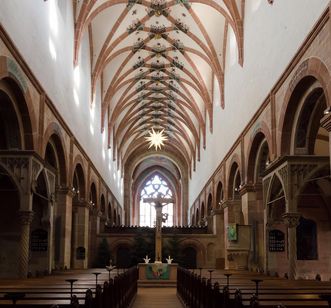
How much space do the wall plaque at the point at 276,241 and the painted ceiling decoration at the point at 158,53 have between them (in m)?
8.80

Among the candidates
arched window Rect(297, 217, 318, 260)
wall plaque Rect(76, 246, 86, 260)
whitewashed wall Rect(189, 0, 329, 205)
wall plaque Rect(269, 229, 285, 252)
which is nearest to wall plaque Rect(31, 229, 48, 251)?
wall plaque Rect(269, 229, 285, 252)

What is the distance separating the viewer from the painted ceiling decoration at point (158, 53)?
27.3 metres

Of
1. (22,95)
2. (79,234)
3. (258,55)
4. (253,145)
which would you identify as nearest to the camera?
(22,95)

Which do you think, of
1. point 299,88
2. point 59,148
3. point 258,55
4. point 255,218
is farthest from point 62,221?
point 299,88

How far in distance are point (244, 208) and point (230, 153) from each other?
5293 millimetres

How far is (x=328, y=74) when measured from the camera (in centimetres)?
1316

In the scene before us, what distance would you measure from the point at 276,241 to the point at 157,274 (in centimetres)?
870

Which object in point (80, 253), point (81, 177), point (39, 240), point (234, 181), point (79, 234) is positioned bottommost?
point (80, 253)

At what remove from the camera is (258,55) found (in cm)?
2147

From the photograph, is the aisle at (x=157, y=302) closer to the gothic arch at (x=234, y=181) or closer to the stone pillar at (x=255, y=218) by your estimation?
the stone pillar at (x=255, y=218)

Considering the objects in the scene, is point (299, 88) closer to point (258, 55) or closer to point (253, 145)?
point (258, 55)

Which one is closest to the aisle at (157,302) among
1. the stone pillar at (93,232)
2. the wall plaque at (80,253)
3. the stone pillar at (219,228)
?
the wall plaque at (80,253)

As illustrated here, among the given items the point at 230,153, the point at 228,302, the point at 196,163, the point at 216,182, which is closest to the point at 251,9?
the point at 230,153

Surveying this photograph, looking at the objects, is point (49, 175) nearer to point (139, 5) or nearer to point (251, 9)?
point (251, 9)
